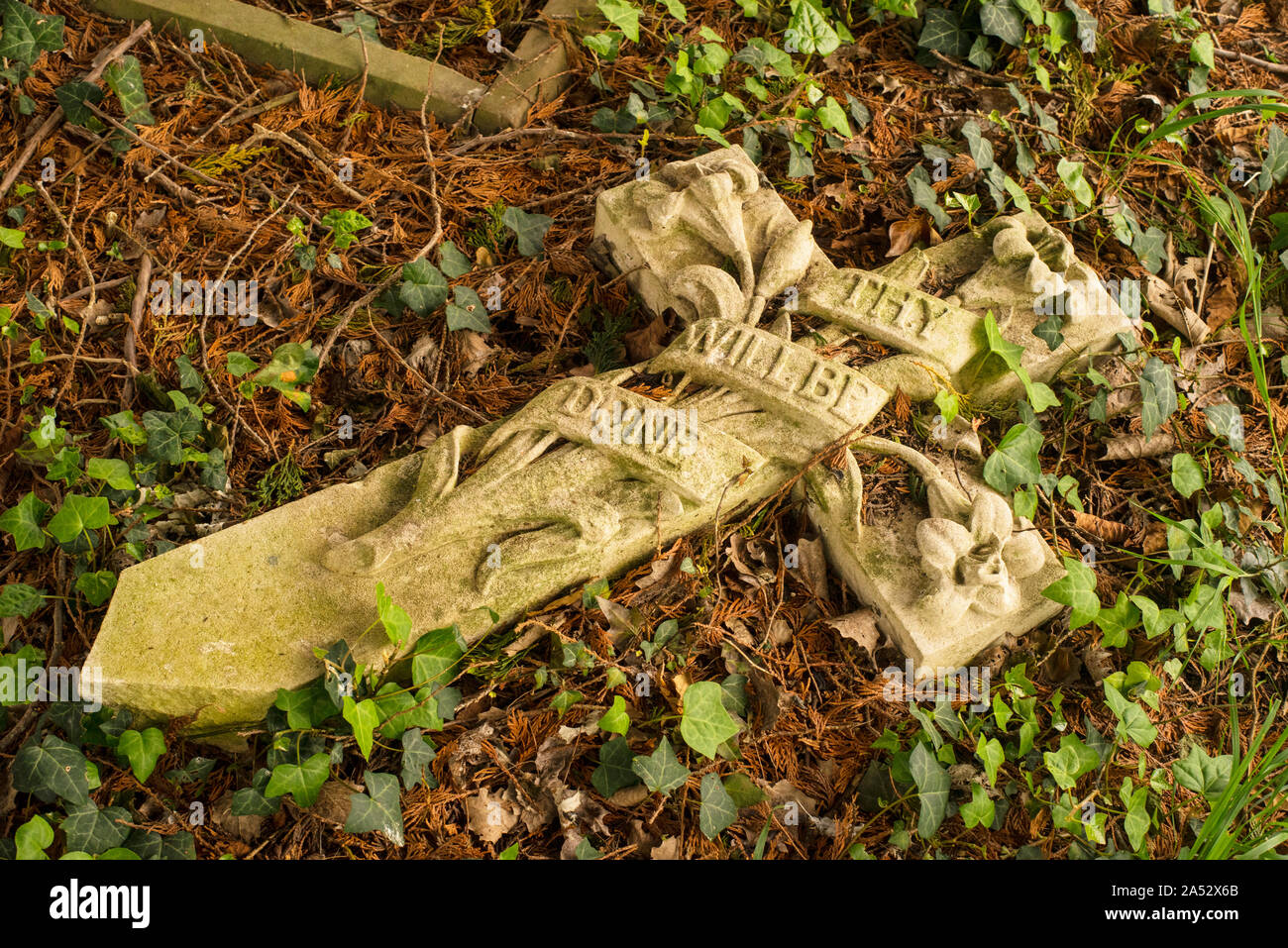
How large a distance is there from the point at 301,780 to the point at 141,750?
466mm

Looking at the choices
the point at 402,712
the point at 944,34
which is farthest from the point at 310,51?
the point at 402,712

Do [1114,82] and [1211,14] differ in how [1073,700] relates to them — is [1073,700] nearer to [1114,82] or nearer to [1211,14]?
[1114,82]

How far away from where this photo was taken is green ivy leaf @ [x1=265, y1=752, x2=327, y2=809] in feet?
8.42

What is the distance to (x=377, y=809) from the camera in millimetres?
2562

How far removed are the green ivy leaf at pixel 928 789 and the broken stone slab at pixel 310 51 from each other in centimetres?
296

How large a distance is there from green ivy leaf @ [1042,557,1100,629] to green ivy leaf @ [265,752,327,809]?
6.94ft

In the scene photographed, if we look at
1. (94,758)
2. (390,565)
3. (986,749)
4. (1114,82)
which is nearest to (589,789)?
(390,565)

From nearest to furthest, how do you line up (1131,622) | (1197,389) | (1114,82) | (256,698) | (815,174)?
1. (256,698)
2. (1131,622)
3. (1197,389)
4. (815,174)
5. (1114,82)

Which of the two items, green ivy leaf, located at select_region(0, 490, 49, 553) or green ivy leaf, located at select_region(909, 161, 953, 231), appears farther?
green ivy leaf, located at select_region(909, 161, 953, 231)

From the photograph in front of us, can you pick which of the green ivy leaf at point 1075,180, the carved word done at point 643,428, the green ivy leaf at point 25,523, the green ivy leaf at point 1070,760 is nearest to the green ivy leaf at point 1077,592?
the green ivy leaf at point 1070,760

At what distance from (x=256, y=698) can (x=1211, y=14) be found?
4.88m

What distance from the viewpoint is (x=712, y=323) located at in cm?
308

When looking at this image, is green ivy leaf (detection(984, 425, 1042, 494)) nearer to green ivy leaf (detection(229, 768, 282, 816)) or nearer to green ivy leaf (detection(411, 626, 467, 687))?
green ivy leaf (detection(411, 626, 467, 687))

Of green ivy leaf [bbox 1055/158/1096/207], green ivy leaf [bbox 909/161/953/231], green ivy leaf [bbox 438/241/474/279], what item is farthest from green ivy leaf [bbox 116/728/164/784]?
green ivy leaf [bbox 1055/158/1096/207]
